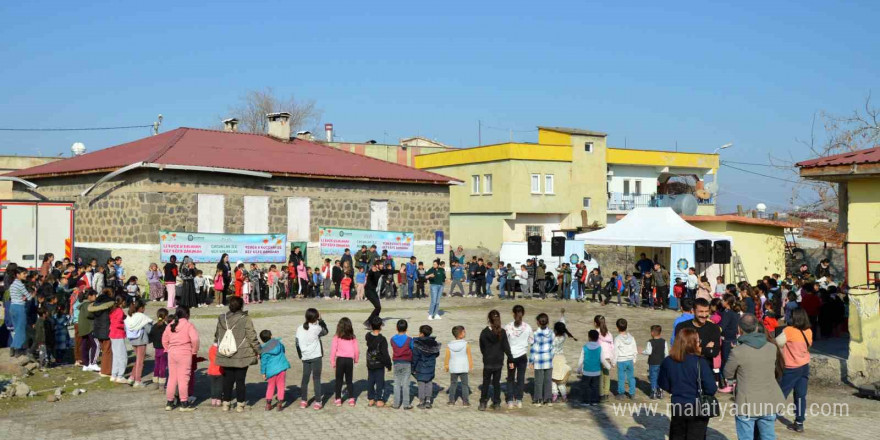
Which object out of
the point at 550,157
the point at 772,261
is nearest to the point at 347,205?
the point at 772,261

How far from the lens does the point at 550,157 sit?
149 feet

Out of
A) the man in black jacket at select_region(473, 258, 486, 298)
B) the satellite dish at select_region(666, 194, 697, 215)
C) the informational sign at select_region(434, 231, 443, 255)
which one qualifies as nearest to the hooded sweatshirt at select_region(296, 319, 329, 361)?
the man in black jacket at select_region(473, 258, 486, 298)

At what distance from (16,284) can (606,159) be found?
3982cm

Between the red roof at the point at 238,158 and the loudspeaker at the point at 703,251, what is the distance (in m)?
11.5

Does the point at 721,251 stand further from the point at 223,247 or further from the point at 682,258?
the point at 223,247

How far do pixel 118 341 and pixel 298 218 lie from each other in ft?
52.9

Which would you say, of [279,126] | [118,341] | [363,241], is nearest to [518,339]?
[118,341]

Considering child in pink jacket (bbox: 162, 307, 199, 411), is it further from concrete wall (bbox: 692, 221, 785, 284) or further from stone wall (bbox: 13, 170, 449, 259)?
concrete wall (bbox: 692, 221, 785, 284)

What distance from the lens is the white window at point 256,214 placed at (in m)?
27.2

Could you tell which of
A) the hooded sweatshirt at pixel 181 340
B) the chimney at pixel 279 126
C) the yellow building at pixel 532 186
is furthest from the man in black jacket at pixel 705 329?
the yellow building at pixel 532 186

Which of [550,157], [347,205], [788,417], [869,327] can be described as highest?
[550,157]

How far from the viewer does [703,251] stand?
22984mm

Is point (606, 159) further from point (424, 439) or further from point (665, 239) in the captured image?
point (424, 439)

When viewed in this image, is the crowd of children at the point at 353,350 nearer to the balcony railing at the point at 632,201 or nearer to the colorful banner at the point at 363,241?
the colorful banner at the point at 363,241
